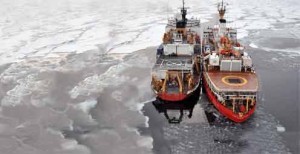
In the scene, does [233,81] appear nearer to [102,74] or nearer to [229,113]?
[229,113]

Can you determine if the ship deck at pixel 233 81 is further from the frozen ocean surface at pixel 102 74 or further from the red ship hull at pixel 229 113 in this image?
the frozen ocean surface at pixel 102 74

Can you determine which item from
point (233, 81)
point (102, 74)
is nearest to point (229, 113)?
point (233, 81)

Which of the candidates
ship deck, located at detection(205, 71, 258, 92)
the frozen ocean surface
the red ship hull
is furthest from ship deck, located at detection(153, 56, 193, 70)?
the red ship hull

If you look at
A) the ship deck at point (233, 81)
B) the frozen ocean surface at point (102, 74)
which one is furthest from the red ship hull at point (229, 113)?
the ship deck at point (233, 81)

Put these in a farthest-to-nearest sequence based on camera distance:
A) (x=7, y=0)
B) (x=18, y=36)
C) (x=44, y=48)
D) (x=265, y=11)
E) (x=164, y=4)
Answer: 1. (x=7, y=0)
2. (x=164, y=4)
3. (x=265, y=11)
4. (x=18, y=36)
5. (x=44, y=48)

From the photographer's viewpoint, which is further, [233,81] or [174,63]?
[174,63]

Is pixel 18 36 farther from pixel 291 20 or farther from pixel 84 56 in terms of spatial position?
pixel 291 20

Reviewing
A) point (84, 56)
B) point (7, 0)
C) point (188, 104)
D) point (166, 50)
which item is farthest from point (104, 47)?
point (7, 0)
